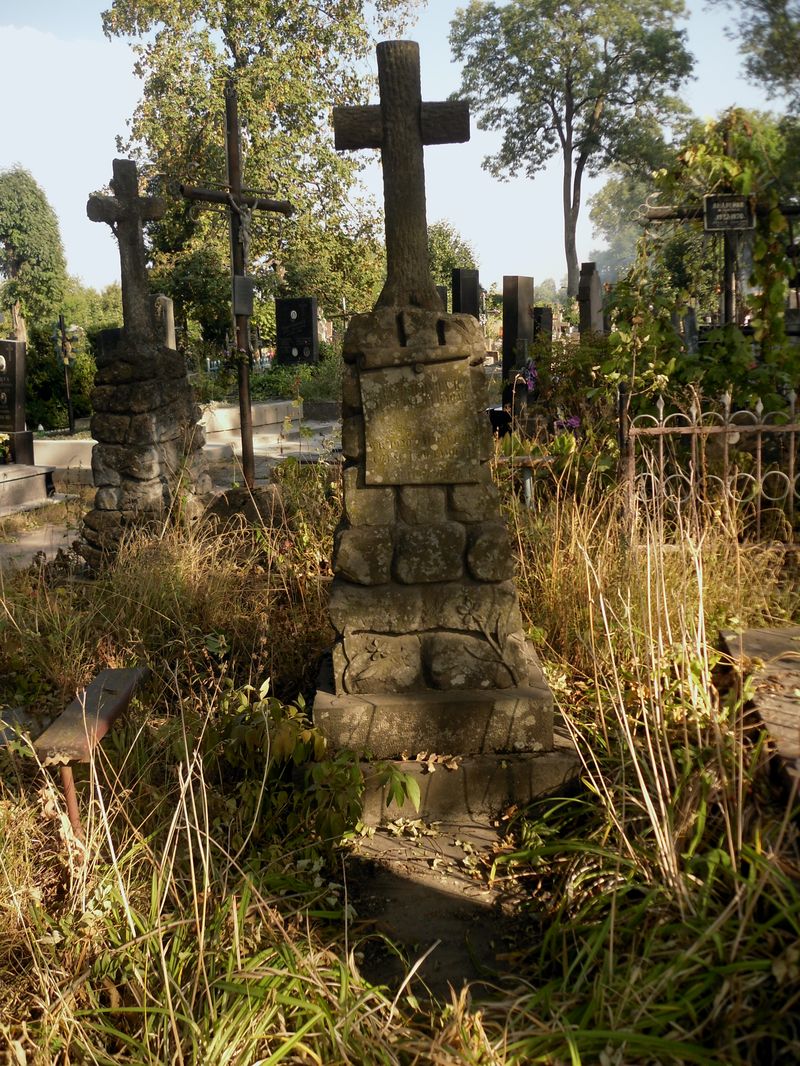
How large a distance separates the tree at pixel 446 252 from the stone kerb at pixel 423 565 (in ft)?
71.9

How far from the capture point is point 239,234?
8.41 metres

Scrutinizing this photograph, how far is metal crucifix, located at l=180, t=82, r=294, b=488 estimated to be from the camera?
818cm

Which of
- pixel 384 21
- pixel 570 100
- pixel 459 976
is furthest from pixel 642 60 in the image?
pixel 459 976

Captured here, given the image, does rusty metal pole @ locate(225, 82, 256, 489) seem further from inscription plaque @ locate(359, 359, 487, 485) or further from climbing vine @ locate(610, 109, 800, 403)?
inscription plaque @ locate(359, 359, 487, 485)

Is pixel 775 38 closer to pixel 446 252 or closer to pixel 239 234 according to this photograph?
pixel 239 234

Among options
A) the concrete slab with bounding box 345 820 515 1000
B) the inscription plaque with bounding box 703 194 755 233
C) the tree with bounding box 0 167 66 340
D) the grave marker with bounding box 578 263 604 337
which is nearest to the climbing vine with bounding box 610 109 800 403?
the inscription plaque with bounding box 703 194 755 233

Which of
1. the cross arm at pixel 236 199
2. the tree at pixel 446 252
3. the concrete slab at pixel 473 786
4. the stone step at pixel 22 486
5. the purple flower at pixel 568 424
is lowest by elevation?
the concrete slab at pixel 473 786

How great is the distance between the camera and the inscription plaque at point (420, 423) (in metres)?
3.53

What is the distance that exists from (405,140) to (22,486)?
7181mm

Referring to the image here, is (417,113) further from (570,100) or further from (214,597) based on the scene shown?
(570,100)

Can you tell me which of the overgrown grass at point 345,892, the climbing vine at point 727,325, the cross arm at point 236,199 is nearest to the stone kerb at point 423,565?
the overgrown grass at point 345,892

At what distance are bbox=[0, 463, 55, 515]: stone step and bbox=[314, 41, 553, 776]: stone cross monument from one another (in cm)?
667

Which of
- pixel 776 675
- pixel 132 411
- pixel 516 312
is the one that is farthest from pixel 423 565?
pixel 516 312

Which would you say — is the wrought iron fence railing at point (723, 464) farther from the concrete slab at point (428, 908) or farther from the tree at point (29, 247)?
the tree at point (29, 247)
